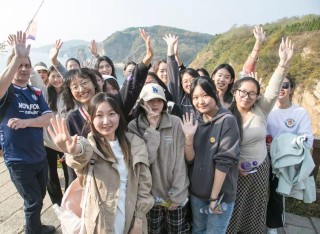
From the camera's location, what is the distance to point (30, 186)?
2.53 meters

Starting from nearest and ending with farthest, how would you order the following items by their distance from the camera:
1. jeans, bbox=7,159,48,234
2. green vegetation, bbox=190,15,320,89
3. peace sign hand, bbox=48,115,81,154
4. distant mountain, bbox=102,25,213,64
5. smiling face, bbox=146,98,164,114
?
1. peace sign hand, bbox=48,115,81,154
2. smiling face, bbox=146,98,164,114
3. jeans, bbox=7,159,48,234
4. green vegetation, bbox=190,15,320,89
5. distant mountain, bbox=102,25,213,64

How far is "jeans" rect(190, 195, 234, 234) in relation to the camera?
2.37 metres

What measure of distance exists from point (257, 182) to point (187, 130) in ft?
3.40

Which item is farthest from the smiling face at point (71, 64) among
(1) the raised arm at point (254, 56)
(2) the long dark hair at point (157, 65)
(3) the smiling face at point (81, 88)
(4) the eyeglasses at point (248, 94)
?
(4) the eyeglasses at point (248, 94)

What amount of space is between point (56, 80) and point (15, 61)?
1594 mm

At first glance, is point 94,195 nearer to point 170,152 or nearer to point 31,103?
point 170,152

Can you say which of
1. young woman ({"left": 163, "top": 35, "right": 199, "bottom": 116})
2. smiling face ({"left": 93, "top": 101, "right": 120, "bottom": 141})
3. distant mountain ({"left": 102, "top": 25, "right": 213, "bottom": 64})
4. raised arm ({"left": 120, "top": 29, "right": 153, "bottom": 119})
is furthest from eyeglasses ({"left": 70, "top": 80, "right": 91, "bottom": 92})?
distant mountain ({"left": 102, "top": 25, "right": 213, "bottom": 64})

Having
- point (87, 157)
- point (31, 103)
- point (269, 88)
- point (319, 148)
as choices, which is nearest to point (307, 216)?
point (319, 148)

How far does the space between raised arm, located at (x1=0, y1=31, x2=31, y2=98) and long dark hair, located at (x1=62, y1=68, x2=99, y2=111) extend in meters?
0.43

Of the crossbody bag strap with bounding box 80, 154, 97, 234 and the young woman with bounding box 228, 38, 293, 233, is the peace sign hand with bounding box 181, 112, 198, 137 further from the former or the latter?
the crossbody bag strap with bounding box 80, 154, 97, 234

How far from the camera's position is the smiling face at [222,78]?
321 cm

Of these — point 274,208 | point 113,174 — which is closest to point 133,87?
point 113,174

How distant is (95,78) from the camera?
261cm

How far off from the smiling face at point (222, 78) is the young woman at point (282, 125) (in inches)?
25.6
